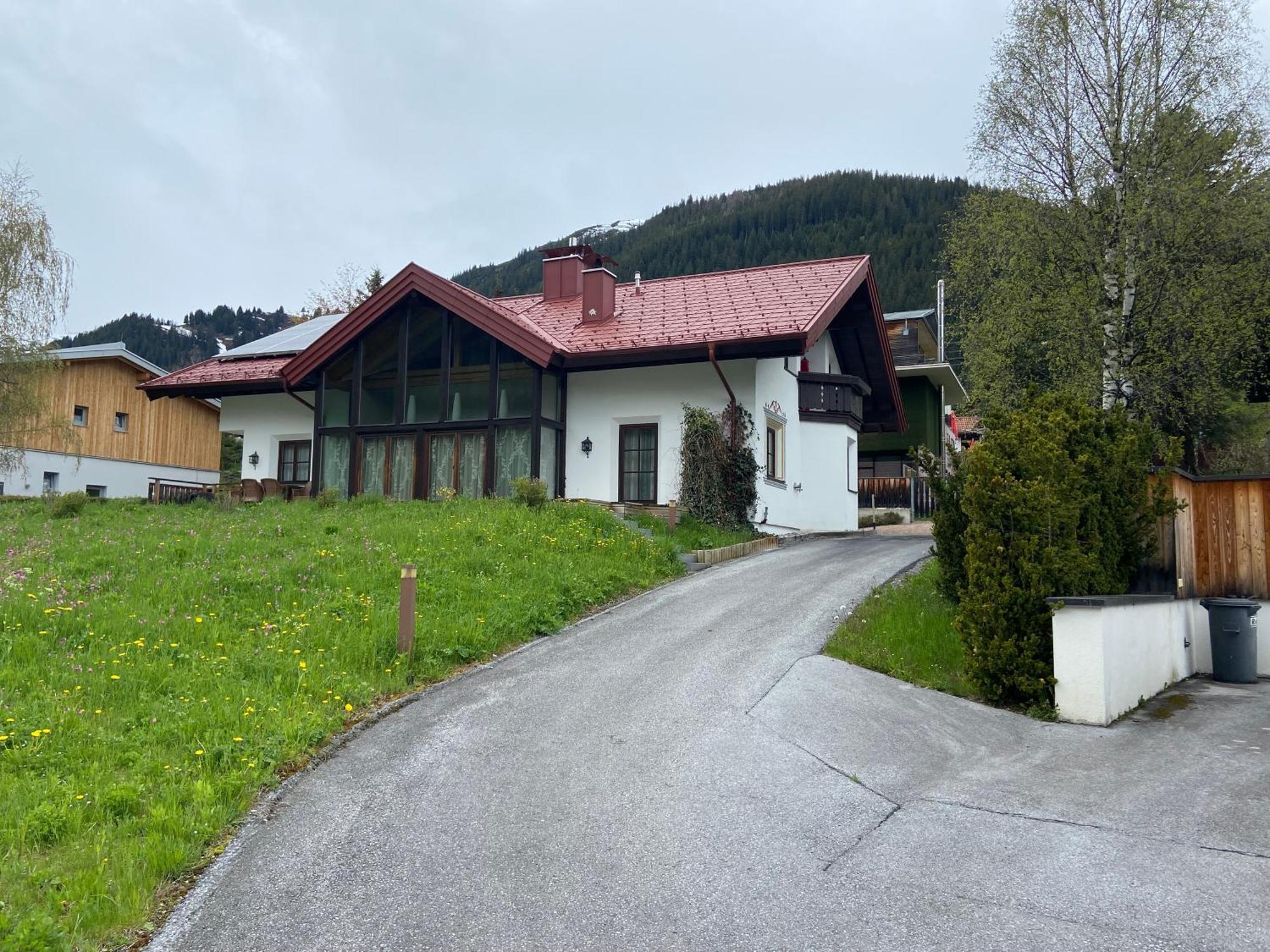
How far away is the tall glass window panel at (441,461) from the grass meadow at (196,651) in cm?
393

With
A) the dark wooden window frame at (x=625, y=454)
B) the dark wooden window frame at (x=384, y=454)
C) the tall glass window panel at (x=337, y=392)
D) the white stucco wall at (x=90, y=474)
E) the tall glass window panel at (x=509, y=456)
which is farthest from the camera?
the white stucco wall at (x=90, y=474)

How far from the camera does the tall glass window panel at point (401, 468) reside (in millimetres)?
19219

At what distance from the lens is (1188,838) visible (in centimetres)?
521

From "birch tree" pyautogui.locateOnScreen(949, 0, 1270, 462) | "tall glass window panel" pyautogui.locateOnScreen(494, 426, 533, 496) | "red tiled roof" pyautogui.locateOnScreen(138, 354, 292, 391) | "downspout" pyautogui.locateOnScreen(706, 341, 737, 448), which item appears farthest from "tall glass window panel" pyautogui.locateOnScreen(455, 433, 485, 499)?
"birch tree" pyautogui.locateOnScreen(949, 0, 1270, 462)

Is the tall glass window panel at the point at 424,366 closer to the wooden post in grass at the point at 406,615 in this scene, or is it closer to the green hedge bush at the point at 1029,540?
the wooden post in grass at the point at 406,615

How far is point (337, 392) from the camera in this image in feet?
67.3

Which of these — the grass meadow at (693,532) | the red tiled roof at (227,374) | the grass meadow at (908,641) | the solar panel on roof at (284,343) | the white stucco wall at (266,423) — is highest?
the solar panel on roof at (284,343)

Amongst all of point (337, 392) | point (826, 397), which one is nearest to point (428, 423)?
point (337, 392)

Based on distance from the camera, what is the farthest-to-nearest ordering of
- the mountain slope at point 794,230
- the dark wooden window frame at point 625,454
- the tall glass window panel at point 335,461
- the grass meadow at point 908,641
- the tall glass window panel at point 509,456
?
the mountain slope at point 794,230 → the tall glass window panel at point 335,461 → the dark wooden window frame at point 625,454 → the tall glass window panel at point 509,456 → the grass meadow at point 908,641

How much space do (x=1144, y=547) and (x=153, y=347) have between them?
306 ft

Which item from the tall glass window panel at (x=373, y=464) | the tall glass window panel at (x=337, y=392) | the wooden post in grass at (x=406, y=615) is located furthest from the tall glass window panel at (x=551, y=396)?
the wooden post in grass at (x=406, y=615)

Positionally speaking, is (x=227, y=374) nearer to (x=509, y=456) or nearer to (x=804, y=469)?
(x=509, y=456)

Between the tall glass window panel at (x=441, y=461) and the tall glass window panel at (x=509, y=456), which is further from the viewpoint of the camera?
the tall glass window panel at (x=441, y=461)

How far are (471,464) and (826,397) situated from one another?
25.9 ft
